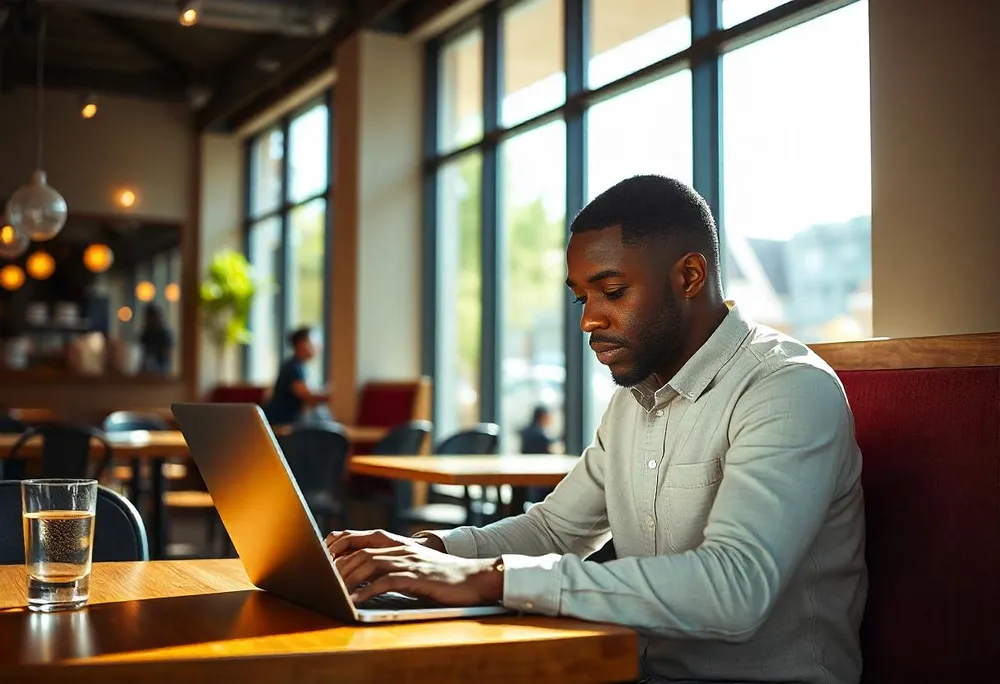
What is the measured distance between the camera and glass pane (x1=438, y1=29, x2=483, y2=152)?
742cm

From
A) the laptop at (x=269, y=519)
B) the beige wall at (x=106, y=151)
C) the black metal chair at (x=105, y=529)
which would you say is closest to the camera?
the laptop at (x=269, y=519)

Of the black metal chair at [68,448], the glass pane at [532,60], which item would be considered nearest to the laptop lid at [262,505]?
the black metal chair at [68,448]

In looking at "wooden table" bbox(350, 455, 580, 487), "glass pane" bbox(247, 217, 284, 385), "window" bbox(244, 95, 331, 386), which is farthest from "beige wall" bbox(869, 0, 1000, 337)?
"glass pane" bbox(247, 217, 284, 385)

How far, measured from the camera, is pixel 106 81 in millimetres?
10758

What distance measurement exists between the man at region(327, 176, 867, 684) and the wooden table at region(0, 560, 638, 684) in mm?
90

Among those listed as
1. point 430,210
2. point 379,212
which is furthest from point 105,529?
point 430,210

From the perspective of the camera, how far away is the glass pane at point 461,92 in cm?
742

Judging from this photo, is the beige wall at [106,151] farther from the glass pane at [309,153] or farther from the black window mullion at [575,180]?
the black window mullion at [575,180]

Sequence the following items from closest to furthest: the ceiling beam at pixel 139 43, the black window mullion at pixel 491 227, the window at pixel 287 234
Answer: the black window mullion at pixel 491 227 → the window at pixel 287 234 → the ceiling beam at pixel 139 43

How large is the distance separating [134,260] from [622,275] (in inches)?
418

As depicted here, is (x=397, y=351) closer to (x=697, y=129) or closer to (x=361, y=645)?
(x=697, y=129)

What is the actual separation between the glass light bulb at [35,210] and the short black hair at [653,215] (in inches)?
185

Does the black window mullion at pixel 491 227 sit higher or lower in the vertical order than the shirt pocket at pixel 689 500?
higher

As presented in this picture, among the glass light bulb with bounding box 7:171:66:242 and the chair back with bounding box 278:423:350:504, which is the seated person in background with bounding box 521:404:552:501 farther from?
the glass light bulb with bounding box 7:171:66:242
